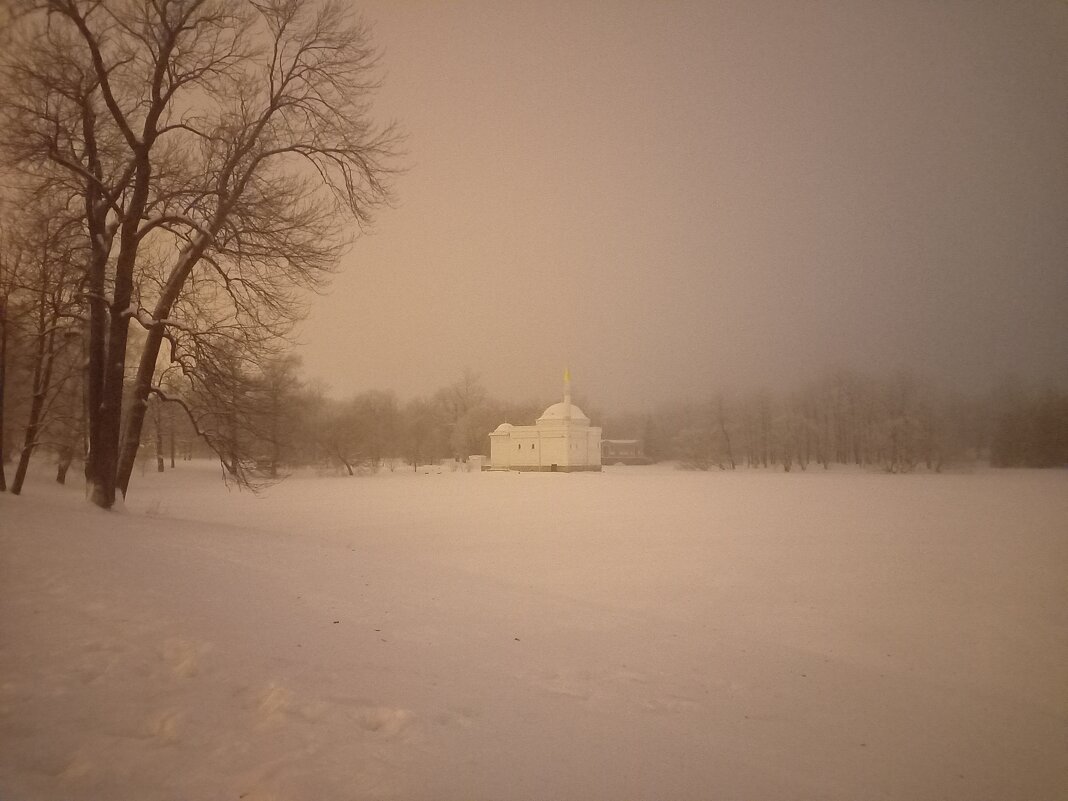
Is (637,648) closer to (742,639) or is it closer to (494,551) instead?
(742,639)

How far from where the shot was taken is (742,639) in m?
8.00

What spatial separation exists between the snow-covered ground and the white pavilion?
47698 mm

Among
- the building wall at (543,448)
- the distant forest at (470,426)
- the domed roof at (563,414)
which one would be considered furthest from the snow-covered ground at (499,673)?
the domed roof at (563,414)

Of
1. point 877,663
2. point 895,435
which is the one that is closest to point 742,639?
point 877,663

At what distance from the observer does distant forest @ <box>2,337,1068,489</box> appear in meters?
13.1

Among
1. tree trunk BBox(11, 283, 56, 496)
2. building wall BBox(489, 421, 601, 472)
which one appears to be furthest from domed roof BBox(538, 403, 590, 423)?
tree trunk BBox(11, 283, 56, 496)

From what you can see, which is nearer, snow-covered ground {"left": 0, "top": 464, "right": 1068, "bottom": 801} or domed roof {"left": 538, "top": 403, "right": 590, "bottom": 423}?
snow-covered ground {"left": 0, "top": 464, "right": 1068, "bottom": 801}

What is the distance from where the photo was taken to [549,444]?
61.5m

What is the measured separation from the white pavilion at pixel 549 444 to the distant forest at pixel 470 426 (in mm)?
5098

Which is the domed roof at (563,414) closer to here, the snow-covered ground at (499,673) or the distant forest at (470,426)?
the distant forest at (470,426)

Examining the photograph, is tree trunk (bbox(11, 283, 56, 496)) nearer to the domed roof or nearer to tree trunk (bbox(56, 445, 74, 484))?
tree trunk (bbox(56, 445, 74, 484))

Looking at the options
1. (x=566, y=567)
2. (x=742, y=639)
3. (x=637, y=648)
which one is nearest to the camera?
(x=637, y=648)

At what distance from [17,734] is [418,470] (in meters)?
55.6

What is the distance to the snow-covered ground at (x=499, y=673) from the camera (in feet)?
11.7
